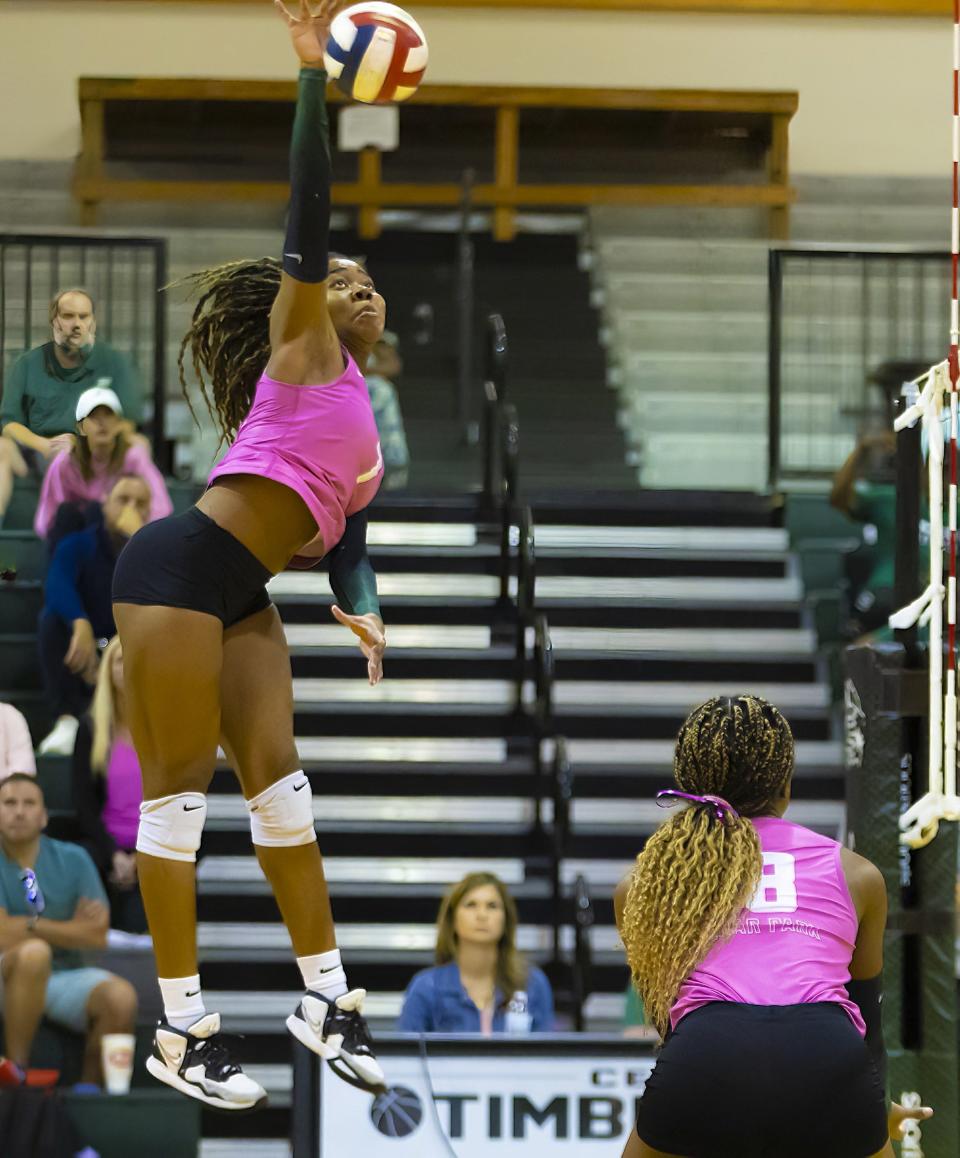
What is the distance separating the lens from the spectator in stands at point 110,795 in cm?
644

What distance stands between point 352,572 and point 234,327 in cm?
46

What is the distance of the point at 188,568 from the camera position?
313 centimetres

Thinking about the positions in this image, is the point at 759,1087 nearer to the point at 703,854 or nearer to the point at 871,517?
the point at 703,854

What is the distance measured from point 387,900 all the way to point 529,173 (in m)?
4.98

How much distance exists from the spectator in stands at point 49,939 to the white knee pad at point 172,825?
285 cm

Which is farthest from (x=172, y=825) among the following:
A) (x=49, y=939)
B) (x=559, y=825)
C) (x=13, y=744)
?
(x=559, y=825)

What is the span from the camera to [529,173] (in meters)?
10.9

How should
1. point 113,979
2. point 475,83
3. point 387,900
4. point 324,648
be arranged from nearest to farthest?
1. point 113,979
2. point 387,900
3. point 324,648
4. point 475,83

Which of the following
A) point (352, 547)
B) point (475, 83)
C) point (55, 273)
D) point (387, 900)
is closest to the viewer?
point (352, 547)

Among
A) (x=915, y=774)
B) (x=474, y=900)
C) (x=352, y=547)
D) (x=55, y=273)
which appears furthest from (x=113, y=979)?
(x=352, y=547)

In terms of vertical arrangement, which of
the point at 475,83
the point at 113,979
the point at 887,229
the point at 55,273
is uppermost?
the point at 475,83

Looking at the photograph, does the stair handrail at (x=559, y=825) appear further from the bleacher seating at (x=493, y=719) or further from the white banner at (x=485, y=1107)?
the white banner at (x=485, y=1107)

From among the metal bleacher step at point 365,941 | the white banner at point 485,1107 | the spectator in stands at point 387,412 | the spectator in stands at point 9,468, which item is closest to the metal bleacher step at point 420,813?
the metal bleacher step at point 365,941

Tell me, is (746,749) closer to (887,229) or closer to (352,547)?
(352,547)
